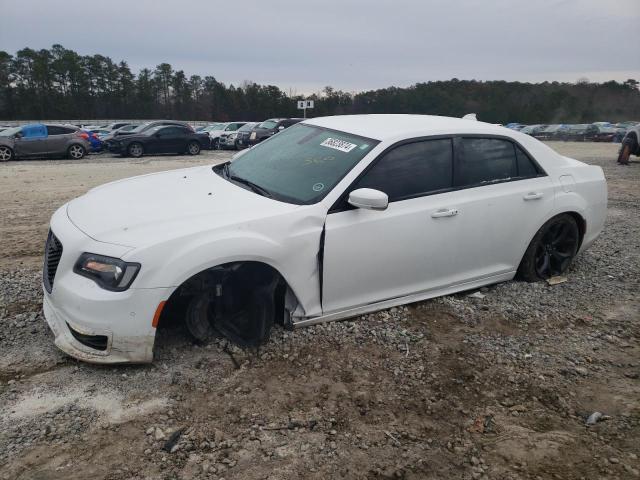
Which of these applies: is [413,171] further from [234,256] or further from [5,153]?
[5,153]

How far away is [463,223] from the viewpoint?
399 cm

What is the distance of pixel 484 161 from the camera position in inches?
167

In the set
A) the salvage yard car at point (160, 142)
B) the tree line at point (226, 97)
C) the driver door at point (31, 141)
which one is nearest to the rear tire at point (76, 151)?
the driver door at point (31, 141)

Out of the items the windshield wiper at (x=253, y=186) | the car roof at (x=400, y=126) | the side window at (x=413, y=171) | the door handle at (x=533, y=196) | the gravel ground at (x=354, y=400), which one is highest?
the car roof at (x=400, y=126)

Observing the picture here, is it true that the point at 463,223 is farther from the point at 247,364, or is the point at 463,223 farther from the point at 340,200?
the point at 247,364

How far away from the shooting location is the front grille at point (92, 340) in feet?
9.73

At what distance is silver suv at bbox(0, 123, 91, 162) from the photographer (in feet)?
57.0

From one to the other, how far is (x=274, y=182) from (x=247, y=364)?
138cm

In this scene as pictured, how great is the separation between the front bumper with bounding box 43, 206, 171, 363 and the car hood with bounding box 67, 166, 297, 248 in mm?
136

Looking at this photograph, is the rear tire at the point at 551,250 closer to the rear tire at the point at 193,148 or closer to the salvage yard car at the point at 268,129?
the salvage yard car at the point at 268,129

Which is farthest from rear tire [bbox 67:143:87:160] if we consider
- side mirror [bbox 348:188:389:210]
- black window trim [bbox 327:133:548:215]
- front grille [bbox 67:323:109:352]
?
side mirror [bbox 348:188:389:210]

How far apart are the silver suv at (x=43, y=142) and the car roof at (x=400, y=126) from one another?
16584mm

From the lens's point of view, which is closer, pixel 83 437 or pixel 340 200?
pixel 83 437

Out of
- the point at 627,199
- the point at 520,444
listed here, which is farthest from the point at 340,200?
the point at 627,199
